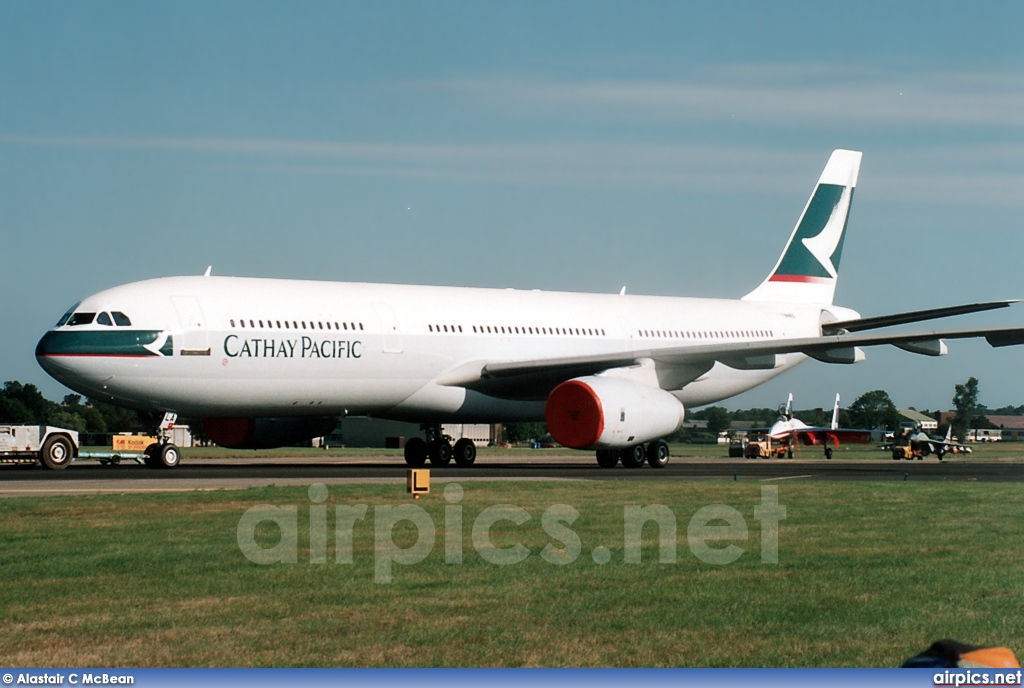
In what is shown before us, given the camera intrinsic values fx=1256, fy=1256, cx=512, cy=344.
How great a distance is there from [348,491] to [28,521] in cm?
502

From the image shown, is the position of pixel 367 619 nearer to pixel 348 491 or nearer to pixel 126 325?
pixel 348 491

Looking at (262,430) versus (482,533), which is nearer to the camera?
(482,533)

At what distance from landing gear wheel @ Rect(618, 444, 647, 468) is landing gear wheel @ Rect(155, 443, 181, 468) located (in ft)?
33.0

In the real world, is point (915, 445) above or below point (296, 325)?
below

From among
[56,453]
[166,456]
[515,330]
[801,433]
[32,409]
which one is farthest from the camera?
[32,409]

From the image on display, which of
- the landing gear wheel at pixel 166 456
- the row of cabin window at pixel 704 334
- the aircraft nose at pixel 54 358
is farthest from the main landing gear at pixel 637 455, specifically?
the aircraft nose at pixel 54 358

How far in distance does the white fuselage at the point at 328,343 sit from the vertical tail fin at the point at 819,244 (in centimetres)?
642

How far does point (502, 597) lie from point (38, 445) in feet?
75.0

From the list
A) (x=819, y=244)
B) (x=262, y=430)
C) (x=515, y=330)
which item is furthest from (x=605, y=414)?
(x=819, y=244)

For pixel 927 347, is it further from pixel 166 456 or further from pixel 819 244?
pixel 166 456

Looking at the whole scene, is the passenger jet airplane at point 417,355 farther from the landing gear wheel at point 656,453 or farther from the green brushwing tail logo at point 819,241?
the green brushwing tail logo at point 819,241

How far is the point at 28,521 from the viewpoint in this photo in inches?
546

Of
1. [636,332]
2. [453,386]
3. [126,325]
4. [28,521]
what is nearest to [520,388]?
[453,386]

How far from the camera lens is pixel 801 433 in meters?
67.3
